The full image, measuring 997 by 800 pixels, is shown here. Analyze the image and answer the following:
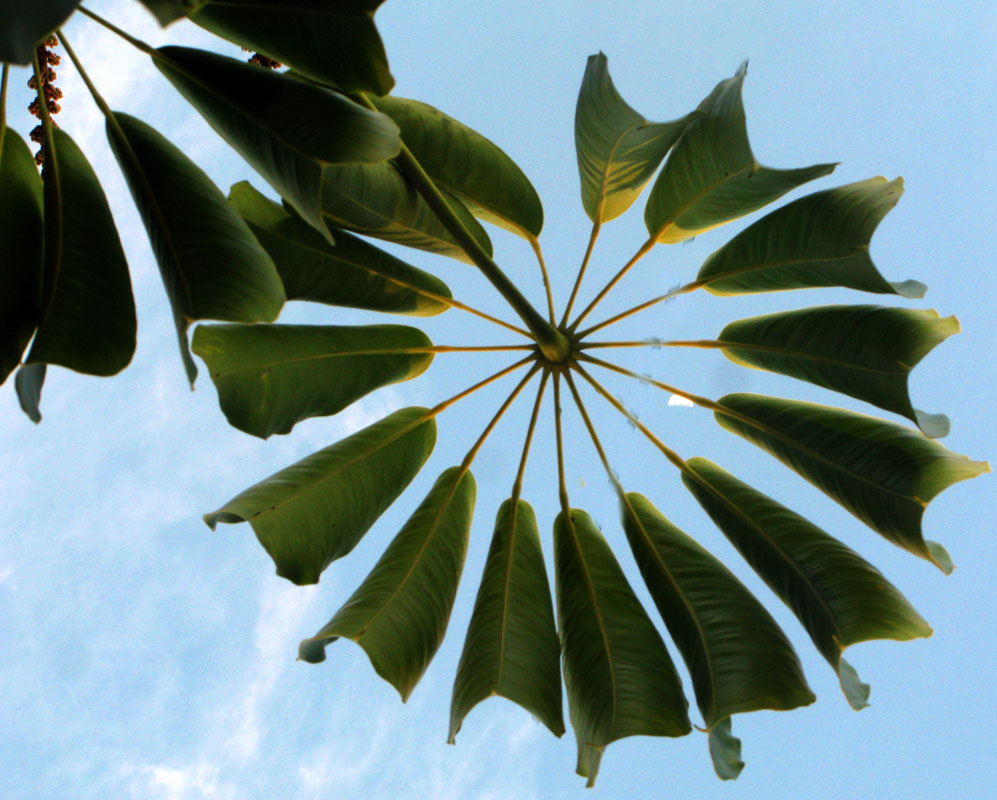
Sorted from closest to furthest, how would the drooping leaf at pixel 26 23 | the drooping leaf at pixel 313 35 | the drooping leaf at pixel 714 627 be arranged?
the drooping leaf at pixel 26 23 < the drooping leaf at pixel 313 35 < the drooping leaf at pixel 714 627

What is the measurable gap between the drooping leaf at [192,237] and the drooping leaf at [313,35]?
38 centimetres

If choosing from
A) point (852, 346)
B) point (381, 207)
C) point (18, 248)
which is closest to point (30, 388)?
point (18, 248)

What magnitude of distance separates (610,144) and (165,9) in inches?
58.5

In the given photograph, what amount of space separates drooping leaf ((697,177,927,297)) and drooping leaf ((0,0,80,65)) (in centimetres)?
214

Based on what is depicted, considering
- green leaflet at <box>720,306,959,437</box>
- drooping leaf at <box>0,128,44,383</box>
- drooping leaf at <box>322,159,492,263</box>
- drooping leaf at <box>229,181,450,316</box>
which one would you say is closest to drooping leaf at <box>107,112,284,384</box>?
drooping leaf at <box>0,128,44,383</box>

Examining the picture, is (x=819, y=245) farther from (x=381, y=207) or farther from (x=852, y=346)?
(x=381, y=207)

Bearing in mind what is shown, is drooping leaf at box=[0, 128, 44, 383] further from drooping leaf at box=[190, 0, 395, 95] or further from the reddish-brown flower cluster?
drooping leaf at box=[190, 0, 395, 95]

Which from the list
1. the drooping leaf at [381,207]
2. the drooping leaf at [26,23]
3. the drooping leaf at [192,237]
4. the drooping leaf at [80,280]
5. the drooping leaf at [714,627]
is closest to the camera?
the drooping leaf at [26,23]

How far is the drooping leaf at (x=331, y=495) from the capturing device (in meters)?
2.35

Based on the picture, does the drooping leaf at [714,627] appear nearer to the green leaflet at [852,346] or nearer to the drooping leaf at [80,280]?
the green leaflet at [852,346]

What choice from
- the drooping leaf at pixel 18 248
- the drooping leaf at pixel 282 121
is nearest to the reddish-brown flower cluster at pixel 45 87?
the drooping leaf at pixel 18 248

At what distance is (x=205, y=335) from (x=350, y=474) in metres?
0.65

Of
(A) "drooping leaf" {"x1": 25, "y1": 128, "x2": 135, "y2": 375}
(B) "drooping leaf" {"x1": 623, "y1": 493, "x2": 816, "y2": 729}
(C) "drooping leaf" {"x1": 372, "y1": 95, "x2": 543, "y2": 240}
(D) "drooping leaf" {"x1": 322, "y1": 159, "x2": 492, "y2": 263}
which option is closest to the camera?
(A) "drooping leaf" {"x1": 25, "y1": 128, "x2": 135, "y2": 375}

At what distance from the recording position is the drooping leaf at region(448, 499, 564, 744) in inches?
97.2
